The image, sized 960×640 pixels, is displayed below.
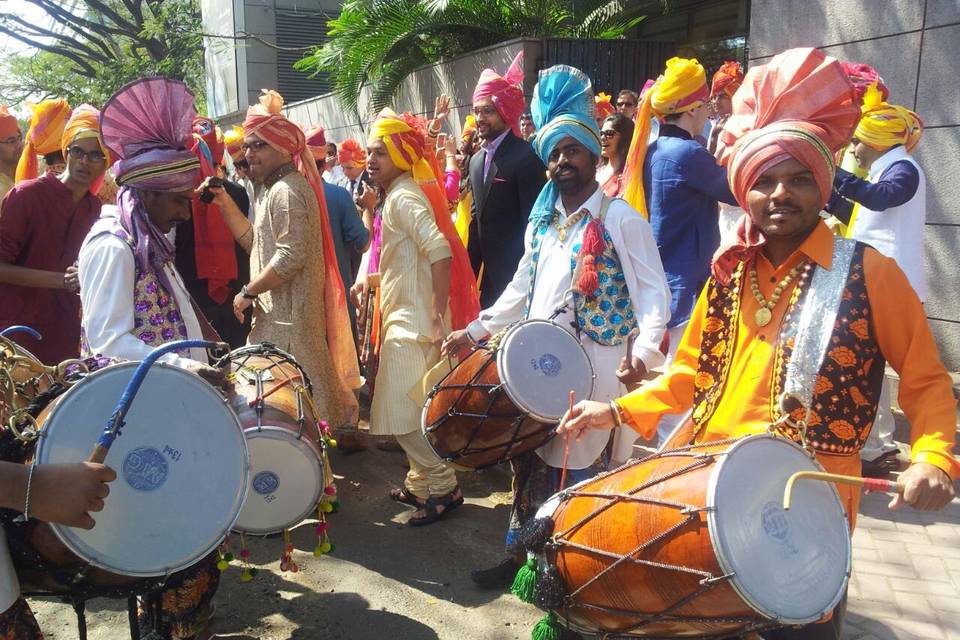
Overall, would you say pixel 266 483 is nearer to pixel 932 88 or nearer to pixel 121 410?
pixel 121 410

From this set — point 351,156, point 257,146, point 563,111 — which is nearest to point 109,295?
point 257,146

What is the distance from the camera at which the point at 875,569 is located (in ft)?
12.2

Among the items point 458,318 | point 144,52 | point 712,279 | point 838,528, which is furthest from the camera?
point 144,52

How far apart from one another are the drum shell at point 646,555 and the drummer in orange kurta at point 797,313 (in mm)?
311

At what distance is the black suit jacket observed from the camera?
5.09 m

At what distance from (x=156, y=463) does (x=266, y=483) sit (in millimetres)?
750

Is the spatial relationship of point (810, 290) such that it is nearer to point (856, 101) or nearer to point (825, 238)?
point (825, 238)

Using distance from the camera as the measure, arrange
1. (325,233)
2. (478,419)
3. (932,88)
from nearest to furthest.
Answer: (478,419), (325,233), (932,88)

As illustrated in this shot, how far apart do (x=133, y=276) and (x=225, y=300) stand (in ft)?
7.00

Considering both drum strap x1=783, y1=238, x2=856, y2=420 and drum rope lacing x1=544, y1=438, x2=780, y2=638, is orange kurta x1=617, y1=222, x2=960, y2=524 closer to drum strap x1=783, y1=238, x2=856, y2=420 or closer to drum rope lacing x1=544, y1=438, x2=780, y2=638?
drum strap x1=783, y1=238, x2=856, y2=420

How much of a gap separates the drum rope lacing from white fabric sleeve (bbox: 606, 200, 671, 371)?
1164 millimetres

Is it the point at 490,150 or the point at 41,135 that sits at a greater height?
the point at 41,135

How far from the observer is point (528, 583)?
89.7 inches

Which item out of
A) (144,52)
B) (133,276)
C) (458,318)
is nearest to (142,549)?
(133,276)
